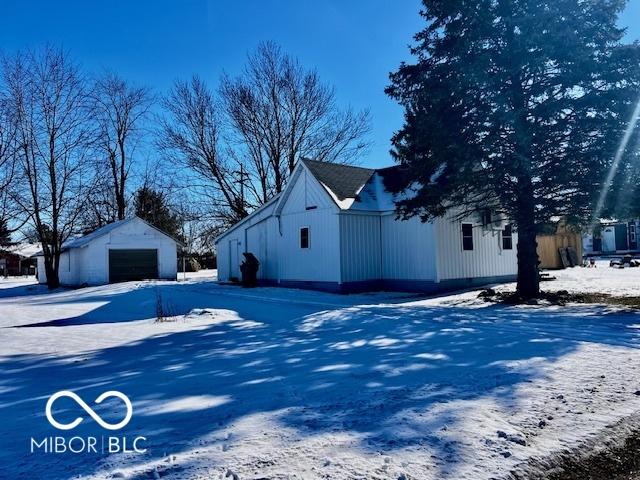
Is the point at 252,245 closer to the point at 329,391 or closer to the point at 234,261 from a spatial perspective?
the point at 234,261

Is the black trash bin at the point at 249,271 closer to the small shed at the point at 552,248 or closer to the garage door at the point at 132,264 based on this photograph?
the garage door at the point at 132,264

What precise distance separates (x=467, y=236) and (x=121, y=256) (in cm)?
2147

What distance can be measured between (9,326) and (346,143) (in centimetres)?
2846

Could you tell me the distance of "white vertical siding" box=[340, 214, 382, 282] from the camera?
1798 centimetres

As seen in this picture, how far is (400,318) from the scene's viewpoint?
10.9 m

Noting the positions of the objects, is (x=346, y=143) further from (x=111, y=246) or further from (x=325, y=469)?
(x=325, y=469)

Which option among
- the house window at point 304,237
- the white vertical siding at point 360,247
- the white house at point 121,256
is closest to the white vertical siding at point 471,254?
the white vertical siding at point 360,247

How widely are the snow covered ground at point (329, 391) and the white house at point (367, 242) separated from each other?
7.33 m

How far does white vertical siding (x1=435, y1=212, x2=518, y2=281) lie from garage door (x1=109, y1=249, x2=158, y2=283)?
20.3 m

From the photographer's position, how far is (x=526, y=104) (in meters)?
12.9

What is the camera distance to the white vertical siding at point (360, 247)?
59.0 feet

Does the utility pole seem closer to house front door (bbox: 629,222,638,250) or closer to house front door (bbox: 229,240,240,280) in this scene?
house front door (bbox: 229,240,240,280)

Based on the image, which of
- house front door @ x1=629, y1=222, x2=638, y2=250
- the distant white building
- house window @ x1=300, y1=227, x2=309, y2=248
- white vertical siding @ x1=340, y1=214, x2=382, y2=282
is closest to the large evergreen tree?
white vertical siding @ x1=340, y1=214, x2=382, y2=282

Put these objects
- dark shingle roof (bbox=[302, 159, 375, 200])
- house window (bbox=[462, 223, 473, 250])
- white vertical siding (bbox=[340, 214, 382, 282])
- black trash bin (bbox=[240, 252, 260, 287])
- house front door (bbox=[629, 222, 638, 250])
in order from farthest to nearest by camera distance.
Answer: house front door (bbox=[629, 222, 638, 250]), black trash bin (bbox=[240, 252, 260, 287]), dark shingle roof (bbox=[302, 159, 375, 200]), house window (bbox=[462, 223, 473, 250]), white vertical siding (bbox=[340, 214, 382, 282])
